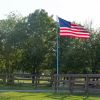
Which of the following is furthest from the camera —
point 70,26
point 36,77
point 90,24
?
point 90,24

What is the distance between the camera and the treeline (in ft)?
121

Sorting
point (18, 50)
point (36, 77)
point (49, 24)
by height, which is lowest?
point (36, 77)

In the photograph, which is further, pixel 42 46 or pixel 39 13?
pixel 39 13

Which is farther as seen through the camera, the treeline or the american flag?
the treeline

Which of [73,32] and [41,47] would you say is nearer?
[73,32]

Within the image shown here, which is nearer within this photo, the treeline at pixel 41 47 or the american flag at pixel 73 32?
the american flag at pixel 73 32

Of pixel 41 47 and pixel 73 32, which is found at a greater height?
pixel 41 47

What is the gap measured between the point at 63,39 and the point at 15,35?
16.5 ft

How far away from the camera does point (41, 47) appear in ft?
123

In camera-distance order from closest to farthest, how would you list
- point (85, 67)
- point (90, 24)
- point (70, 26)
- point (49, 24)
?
point (70, 26) < point (85, 67) < point (49, 24) < point (90, 24)

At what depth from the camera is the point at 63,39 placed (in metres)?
38.7

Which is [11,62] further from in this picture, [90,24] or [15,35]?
[90,24]

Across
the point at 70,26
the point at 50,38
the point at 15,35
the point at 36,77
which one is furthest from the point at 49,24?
the point at 70,26

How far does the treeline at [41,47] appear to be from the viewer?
121 feet
